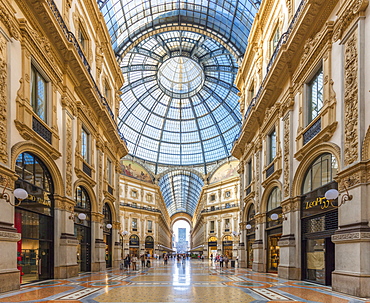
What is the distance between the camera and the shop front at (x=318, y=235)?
41.5 ft

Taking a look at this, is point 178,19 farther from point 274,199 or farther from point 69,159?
point 69,159

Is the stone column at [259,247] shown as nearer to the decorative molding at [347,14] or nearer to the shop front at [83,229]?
the shop front at [83,229]

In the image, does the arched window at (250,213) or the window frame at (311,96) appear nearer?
the window frame at (311,96)

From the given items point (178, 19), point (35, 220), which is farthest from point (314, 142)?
point (178, 19)

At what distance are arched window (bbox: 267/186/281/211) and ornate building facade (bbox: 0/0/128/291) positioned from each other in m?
10.7

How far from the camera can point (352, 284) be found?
9.79m

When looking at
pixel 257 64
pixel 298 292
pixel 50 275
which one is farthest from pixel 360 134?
pixel 257 64

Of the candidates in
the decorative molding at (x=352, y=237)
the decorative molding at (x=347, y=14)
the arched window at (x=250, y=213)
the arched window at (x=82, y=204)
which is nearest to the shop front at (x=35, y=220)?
the arched window at (x=82, y=204)

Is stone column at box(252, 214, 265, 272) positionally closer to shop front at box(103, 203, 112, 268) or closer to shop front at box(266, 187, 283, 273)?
shop front at box(266, 187, 283, 273)

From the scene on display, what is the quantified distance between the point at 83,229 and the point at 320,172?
45.6ft

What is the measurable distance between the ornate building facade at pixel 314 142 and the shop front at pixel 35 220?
1068 cm

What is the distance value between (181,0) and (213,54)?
1295 cm

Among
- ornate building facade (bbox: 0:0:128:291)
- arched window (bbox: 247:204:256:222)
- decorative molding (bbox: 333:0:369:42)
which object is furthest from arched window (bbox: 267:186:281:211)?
ornate building facade (bbox: 0:0:128:291)

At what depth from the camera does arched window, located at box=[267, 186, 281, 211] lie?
19.6 metres
